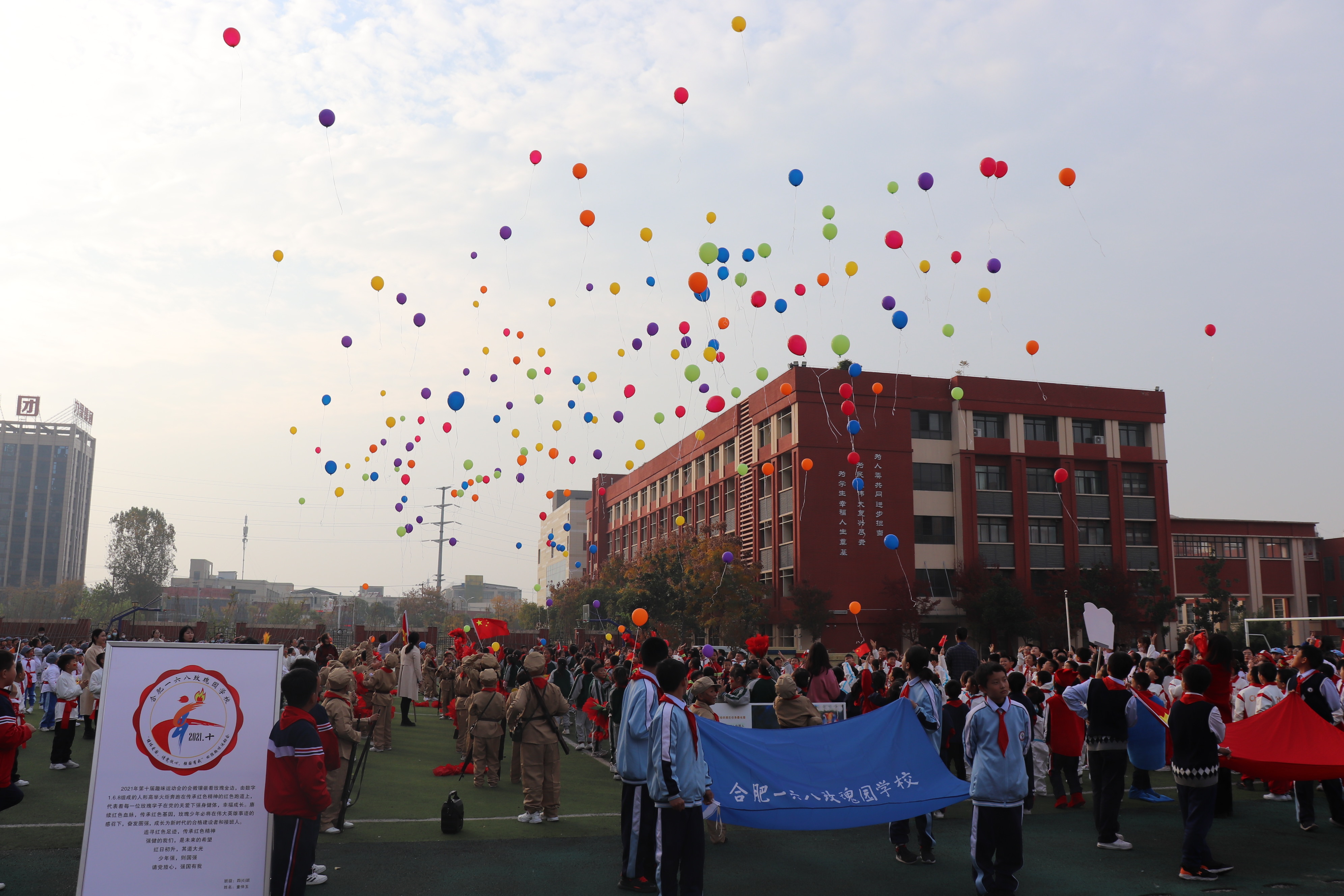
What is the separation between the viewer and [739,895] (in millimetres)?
6797

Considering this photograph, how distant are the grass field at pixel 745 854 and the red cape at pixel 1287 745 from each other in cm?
68

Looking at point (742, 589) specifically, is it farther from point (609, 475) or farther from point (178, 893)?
point (609, 475)

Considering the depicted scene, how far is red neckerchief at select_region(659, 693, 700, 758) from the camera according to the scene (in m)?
5.96

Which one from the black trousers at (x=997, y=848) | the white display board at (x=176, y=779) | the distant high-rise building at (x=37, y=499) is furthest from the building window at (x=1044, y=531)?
the distant high-rise building at (x=37, y=499)

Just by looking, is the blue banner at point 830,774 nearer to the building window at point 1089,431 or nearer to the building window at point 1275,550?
the building window at point 1089,431

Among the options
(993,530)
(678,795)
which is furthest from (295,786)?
(993,530)

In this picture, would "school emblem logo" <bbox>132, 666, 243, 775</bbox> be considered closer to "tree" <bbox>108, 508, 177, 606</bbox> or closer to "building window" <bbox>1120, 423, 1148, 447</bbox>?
"building window" <bbox>1120, 423, 1148, 447</bbox>

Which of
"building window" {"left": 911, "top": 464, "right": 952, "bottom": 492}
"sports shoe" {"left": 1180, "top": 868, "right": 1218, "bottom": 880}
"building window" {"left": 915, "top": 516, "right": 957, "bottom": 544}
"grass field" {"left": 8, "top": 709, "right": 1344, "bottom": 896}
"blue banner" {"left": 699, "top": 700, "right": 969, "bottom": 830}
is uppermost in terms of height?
"building window" {"left": 911, "top": 464, "right": 952, "bottom": 492}

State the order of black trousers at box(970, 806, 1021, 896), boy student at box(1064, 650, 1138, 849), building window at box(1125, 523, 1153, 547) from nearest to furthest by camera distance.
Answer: black trousers at box(970, 806, 1021, 896), boy student at box(1064, 650, 1138, 849), building window at box(1125, 523, 1153, 547)

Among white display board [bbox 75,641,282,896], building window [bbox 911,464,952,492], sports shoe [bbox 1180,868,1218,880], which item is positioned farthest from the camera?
building window [bbox 911,464,952,492]

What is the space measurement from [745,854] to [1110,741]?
3.51m

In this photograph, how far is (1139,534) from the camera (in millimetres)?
44812

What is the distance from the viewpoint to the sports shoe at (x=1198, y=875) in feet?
23.1

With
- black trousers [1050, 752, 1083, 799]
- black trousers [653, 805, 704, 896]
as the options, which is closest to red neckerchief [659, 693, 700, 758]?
black trousers [653, 805, 704, 896]
